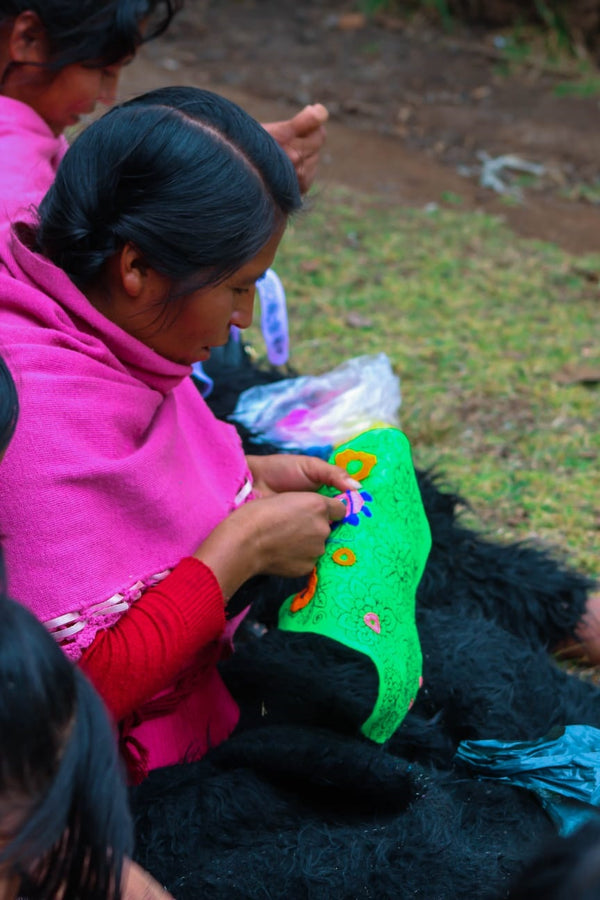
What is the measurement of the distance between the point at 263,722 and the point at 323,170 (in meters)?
4.73

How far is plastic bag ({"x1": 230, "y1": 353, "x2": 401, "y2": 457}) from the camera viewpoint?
266cm

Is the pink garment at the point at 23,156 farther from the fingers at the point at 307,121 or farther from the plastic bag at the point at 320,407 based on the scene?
the plastic bag at the point at 320,407

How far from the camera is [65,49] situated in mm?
2152

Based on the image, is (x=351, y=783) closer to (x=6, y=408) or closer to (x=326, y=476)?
(x=326, y=476)

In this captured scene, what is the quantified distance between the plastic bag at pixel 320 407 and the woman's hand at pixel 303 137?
0.65m

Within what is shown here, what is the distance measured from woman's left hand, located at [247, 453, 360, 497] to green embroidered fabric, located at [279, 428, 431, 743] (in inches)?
1.1

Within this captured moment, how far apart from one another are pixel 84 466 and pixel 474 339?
2651 millimetres

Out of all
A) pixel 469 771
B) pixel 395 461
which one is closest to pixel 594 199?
pixel 395 461

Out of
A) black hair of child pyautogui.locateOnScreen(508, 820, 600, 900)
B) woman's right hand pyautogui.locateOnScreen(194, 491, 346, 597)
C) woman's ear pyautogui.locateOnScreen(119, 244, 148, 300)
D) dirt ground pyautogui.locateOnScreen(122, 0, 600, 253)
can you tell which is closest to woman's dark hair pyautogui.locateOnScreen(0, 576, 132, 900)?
black hair of child pyautogui.locateOnScreen(508, 820, 600, 900)

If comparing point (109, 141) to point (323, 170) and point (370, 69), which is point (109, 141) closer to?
point (323, 170)

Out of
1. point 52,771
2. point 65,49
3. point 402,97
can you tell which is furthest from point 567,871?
point 402,97

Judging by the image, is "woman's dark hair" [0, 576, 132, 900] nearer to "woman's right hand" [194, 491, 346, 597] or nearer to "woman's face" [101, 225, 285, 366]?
"woman's right hand" [194, 491, 346, 597]

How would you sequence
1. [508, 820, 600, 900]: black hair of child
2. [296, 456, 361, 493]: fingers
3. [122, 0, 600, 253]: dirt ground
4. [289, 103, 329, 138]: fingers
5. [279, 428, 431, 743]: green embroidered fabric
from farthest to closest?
[122, 0, 600, 253]: dirt ground, [289, 103, 329, 138]: fingers, [296, 456, 361, 493]: fingers, [279, 428, 431, 743]: green embroidered fabric, [508, 820, 600, 900]: black hair of child

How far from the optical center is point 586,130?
6609 mm
